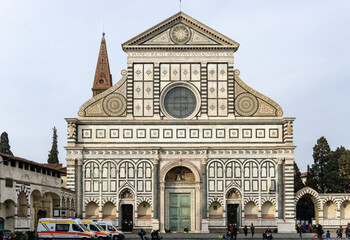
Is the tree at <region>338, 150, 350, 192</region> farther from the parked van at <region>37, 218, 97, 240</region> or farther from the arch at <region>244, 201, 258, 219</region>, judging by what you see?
the parked van at <region>37, 218, 97, 240</region>

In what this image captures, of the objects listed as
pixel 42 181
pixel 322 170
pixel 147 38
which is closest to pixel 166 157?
pixel 147 38

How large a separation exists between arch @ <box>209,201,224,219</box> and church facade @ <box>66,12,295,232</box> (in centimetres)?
8

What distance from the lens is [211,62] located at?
52.0 meters

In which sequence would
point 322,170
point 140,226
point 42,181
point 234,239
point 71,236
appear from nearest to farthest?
point 71,236 → point 42,181 → point 234,239 → point 140,226 → point 322,170

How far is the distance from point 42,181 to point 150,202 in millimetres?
12339

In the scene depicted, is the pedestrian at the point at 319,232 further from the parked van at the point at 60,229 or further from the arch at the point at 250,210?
the parked van at the point at 60,229

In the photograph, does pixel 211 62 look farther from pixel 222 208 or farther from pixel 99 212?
pixel 99 212

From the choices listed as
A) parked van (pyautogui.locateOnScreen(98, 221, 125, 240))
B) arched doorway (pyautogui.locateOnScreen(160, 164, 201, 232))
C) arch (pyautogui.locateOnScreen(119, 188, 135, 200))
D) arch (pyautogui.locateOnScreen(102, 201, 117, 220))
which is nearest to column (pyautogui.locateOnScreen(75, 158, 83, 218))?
arch (pyautogui.locateOnScreen(102, 201, 117, 220))

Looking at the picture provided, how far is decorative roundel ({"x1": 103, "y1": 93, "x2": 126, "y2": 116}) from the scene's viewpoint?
51406 mm

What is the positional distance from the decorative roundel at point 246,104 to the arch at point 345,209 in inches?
428

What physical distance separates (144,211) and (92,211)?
4.05 m

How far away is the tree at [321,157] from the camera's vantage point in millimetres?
65438

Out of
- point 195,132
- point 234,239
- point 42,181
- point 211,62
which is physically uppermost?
point 211,62

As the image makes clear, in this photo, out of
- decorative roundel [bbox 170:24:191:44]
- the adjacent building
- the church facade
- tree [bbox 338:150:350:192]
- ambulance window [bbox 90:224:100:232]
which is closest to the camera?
the adjacent building
